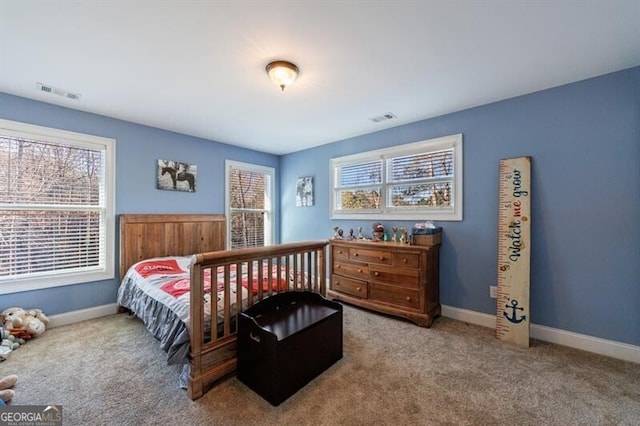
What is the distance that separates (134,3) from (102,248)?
2.82 m

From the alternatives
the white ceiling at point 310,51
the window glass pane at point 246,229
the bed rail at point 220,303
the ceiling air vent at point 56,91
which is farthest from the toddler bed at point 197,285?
the white ceiling at point 310,51

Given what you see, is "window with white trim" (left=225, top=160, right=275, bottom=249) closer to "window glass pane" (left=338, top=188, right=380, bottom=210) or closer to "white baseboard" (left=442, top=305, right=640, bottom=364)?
"window glass pane" (left=338, top=188, right=380, bottom=210)

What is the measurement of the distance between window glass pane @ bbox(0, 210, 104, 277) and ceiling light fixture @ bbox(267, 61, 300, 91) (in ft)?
9.09

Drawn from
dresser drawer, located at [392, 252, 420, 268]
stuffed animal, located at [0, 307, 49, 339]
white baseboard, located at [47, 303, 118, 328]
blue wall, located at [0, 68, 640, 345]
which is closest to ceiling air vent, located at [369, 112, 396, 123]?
blue wall, located at [0, 68, 640, 345]

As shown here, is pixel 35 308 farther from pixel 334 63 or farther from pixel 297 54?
pixel 334 63

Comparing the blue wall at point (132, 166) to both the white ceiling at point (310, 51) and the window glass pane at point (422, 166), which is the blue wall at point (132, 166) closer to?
the white ceiling at point (310, 51)

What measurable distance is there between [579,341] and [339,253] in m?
2.48

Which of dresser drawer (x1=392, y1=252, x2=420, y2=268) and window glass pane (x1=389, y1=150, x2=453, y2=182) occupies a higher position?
window glass pane (x1=389, y1=150, x2=453, y2=182)

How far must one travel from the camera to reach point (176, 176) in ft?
12.6

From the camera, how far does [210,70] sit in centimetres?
224

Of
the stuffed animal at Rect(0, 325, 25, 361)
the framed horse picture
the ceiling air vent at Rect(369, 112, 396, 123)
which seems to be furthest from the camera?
the framed horse picture

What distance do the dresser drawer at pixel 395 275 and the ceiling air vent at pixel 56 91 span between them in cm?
369

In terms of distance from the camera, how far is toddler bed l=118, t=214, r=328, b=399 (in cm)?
180
